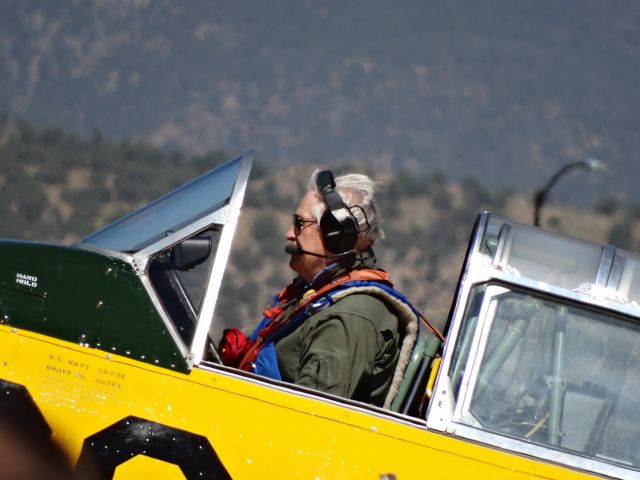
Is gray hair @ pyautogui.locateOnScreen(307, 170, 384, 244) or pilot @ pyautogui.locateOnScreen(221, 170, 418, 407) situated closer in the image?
pilot @ pyautogui.locateOnScreen(221, 170, 418, 407)

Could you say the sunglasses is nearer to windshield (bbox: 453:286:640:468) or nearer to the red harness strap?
the red harness strap

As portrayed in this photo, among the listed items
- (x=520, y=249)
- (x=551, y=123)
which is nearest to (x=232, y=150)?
(x=551, y=123)

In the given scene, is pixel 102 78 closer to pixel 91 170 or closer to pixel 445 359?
pixel 91 170

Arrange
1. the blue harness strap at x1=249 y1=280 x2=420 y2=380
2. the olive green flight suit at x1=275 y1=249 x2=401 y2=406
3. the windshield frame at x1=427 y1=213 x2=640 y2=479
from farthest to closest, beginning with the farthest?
1. the blue harness strap at x1=249 y1=280 x2=420 y2=380
2. the olive green flight suit at x1=275 y1=249 x2=401 y2=406
3. the windshield frame at x1=427 y1=213 x2=640 y2=479

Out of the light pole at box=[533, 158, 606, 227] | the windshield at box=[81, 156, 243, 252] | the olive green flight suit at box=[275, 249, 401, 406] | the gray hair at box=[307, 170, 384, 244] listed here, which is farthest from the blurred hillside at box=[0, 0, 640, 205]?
the olive green flight suit at box=[275, 249, 401, 406]

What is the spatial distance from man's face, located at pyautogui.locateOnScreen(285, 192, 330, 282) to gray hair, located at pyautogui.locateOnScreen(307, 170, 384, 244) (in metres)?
0.04

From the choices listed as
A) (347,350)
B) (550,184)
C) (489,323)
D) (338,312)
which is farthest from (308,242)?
(550,184)

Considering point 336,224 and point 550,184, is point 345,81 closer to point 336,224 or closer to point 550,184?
point 550,184

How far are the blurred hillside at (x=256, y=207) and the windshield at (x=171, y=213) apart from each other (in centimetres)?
1225

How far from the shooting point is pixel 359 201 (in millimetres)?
4230

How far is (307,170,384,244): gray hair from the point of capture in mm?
4207

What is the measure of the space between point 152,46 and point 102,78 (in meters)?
2.30

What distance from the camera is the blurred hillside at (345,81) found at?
2758 centimetres

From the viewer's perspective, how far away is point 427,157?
92.5 ft
